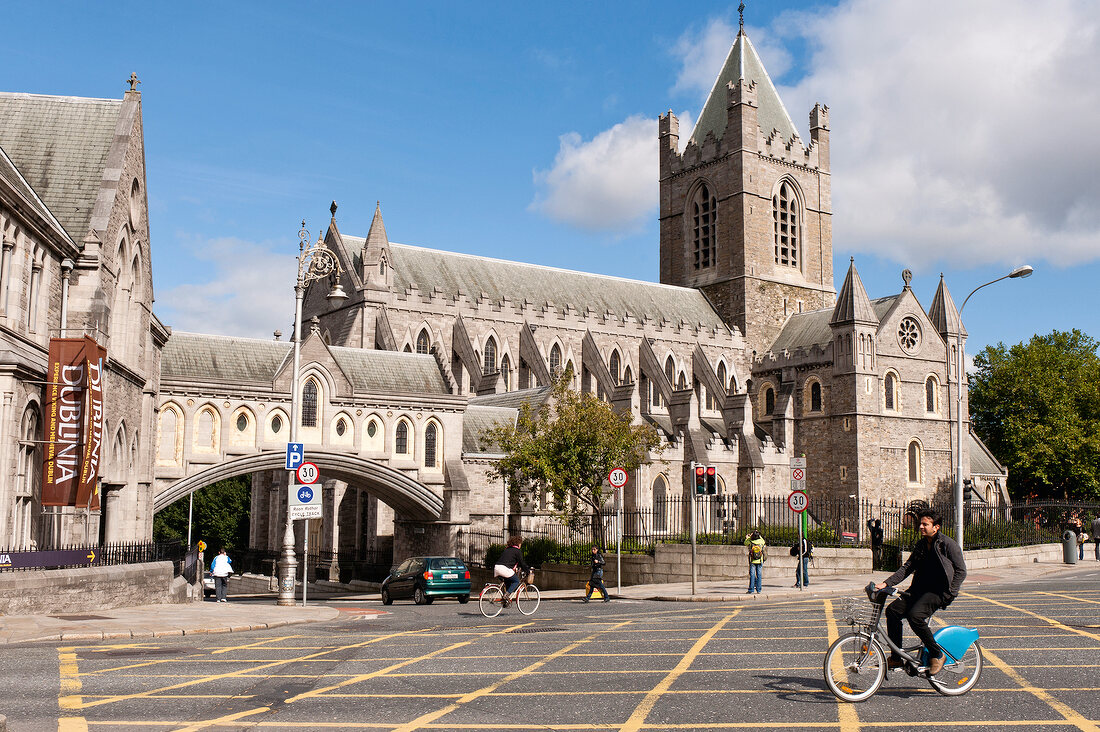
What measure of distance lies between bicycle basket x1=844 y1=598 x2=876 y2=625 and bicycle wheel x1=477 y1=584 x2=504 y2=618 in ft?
34.0

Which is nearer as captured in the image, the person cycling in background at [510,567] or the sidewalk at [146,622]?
the sidewalk at [146,622]

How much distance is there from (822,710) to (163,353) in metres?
28.7

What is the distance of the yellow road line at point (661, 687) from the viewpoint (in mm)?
8196

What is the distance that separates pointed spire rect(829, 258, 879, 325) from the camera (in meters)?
53.4

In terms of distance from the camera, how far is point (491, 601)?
19219mm

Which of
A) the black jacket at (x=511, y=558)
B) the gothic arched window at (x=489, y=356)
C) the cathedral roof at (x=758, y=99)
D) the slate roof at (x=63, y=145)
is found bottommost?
the black jacket at (x=511, y=558)

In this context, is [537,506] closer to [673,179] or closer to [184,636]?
[184,636]

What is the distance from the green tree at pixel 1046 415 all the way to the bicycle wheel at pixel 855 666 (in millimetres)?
56033

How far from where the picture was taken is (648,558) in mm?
29531

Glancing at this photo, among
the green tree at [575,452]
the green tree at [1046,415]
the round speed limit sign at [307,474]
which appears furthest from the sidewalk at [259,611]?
the green tree at [1046,415]

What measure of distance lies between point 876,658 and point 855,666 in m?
0.22

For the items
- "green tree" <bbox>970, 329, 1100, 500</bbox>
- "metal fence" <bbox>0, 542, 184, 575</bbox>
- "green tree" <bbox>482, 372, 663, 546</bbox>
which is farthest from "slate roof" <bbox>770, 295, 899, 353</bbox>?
"metal fence" <bbox>0, 542, 184, 575</bbox>

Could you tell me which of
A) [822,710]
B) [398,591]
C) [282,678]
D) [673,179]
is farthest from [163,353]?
[673,179]

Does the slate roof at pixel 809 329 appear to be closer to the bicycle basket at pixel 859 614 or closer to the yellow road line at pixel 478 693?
the yellow road line at pixel 478 693
